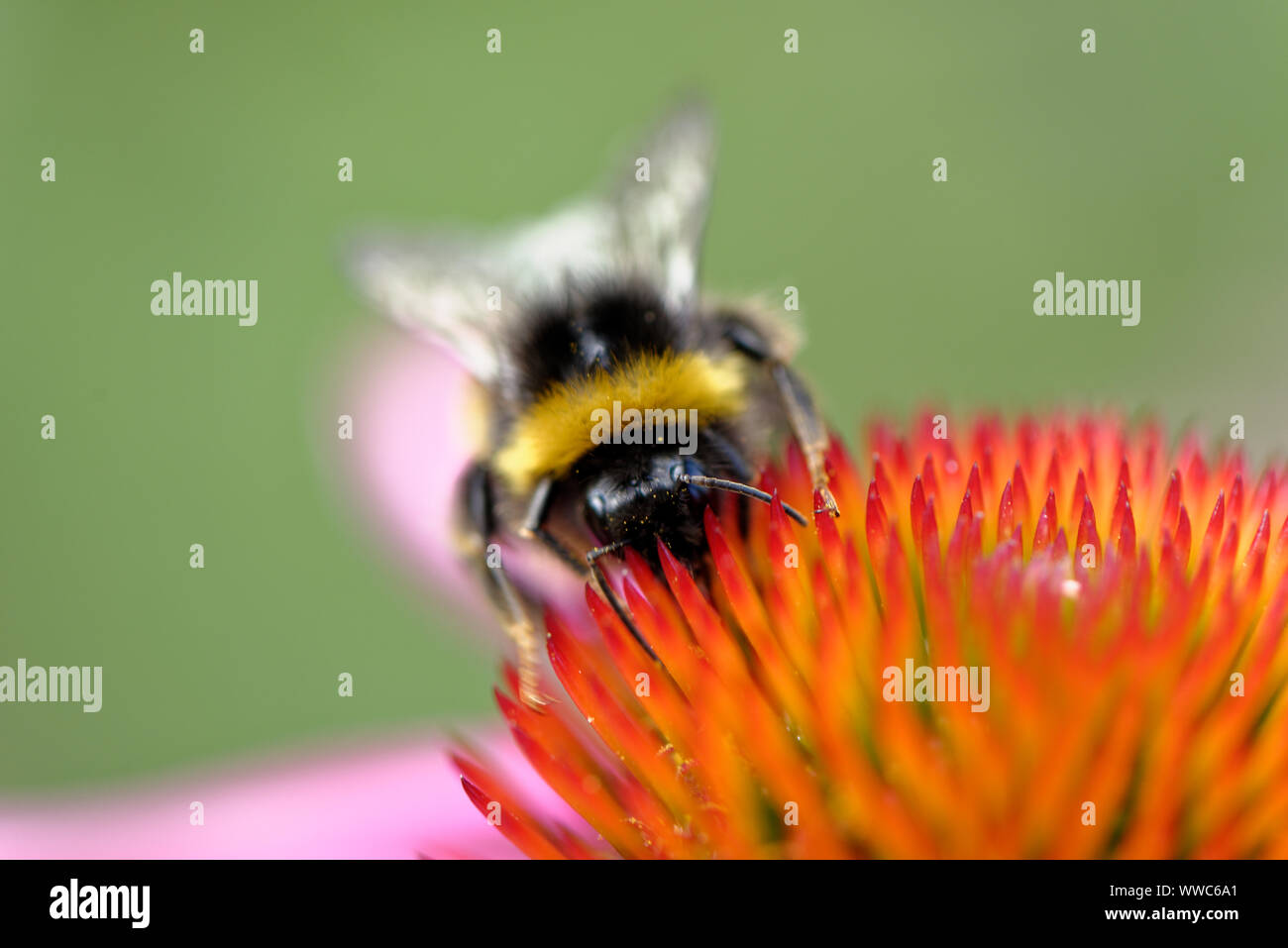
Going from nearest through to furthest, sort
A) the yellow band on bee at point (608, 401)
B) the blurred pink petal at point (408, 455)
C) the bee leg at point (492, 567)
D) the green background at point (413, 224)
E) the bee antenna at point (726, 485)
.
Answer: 1. the bee antenna at point (726, 485)
2. the yellow band on bee at point (608, 401)
3. the bee leg at point (492, 567)
4. the blurred pink petal at point (408, 455)
5. the green background at point (413, 224)

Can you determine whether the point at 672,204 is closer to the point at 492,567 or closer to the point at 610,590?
the point at 492,567

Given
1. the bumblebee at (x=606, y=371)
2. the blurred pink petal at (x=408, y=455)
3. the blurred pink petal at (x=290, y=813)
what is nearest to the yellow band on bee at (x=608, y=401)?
the bumblebee at (x=606, y=371)

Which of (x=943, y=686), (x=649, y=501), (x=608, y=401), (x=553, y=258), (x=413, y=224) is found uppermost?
(x=413, y=224)

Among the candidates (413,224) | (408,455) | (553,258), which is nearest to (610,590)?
(553,258)

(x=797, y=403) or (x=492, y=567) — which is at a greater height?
(x=797, y=403)

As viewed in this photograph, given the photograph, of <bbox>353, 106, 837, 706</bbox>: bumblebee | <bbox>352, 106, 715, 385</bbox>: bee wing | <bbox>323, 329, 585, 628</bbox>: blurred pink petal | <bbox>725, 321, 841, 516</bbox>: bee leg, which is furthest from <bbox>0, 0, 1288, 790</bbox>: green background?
<bbox>725, 321, 841, 516</bbox>: bee leg

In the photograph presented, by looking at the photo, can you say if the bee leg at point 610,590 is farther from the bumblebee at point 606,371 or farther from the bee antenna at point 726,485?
the bee antenna at point 726,485
